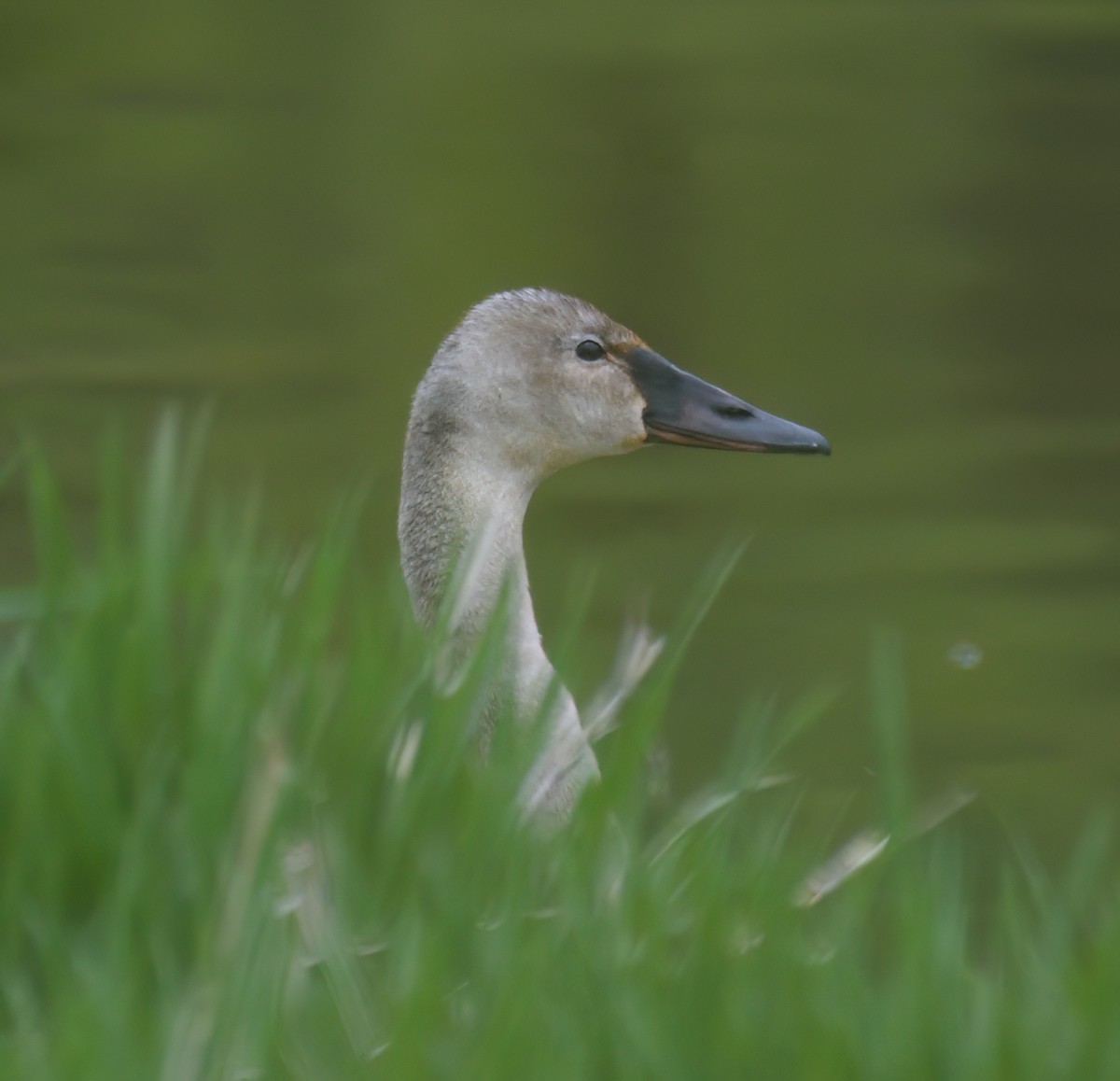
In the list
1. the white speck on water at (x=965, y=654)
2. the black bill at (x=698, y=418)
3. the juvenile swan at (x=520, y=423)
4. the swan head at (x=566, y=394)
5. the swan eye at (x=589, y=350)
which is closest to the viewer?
the juvenile swan at (x=520, y=423)

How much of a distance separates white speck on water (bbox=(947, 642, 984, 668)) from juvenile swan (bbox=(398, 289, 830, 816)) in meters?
2.89

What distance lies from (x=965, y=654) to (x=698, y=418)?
10.3ft

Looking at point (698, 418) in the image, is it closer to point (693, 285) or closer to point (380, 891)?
point (380, 891)

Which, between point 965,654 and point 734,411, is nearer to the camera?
point 734,411

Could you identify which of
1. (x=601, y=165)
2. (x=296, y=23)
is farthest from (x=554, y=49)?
(x=601, y=165)

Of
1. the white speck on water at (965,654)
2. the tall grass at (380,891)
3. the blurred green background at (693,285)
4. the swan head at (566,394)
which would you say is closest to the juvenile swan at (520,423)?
the swan head at (566,394)

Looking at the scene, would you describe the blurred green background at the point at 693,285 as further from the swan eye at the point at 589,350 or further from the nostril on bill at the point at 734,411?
the swan eye at the point at 589,350

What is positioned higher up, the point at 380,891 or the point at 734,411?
the point at 380,891

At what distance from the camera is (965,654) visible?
25.5ft

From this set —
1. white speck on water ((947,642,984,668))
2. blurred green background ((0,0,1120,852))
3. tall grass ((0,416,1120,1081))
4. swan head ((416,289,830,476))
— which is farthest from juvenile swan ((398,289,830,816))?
white speck on water ((947,642,984,668))

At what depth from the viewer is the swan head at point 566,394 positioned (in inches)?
177

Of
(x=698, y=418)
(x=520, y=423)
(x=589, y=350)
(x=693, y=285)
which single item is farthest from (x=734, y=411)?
(x=693, y=285)

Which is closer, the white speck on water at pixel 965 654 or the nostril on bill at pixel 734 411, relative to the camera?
the nostril on bill at pixel 734 411

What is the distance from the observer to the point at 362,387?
10773 millimetres
